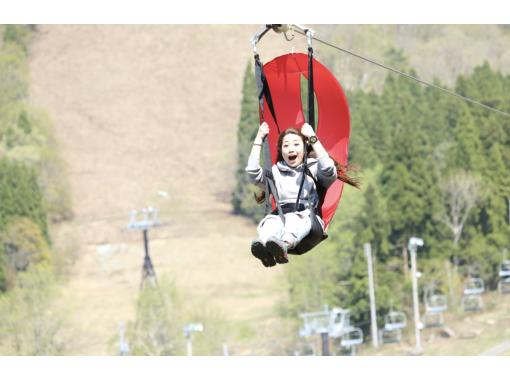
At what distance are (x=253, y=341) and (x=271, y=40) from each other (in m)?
58.3

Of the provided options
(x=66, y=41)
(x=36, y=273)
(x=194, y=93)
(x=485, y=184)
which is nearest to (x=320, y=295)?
(x=485, y=184)

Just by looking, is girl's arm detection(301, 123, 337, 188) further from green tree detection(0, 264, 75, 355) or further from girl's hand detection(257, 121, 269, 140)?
green tree detection(0, 264, 75, 355)

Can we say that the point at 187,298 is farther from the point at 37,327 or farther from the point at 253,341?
the point at 37,327

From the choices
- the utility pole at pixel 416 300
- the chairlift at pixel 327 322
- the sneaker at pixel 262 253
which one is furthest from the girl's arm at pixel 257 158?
the chairlift at pixel 327 322

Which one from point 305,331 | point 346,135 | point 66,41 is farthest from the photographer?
point 66,41

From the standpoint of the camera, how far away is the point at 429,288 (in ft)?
201

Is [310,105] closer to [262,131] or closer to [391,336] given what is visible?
[262,131]

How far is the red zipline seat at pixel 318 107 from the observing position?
50.7 ft

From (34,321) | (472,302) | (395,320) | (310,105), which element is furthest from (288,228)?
(34,321)

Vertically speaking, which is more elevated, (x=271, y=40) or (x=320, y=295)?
(x=271, y=40)

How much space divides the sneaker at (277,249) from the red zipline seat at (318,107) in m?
1.05

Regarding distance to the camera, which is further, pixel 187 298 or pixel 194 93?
pixel 194 93

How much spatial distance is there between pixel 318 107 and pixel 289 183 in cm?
103

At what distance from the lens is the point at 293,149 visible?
1493 cm
